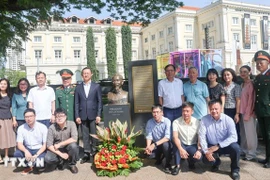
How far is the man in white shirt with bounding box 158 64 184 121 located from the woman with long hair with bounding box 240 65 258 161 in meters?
1.12

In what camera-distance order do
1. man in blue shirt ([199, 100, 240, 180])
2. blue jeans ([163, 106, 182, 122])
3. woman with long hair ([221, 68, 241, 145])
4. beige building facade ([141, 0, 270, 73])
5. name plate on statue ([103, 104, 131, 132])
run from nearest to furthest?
1. man in blue shirt ([199, 100, 240, 180])
2. woman with long hair ([221, 68, 241, 145])
3. blue jeans ([163, 106, 182, 122])
4. name plate on statue ([103, 104, 131, 132])
5. beige building facade ([141, 0, 270, 73])

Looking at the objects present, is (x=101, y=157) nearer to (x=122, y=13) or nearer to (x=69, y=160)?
(x=69, y=160)

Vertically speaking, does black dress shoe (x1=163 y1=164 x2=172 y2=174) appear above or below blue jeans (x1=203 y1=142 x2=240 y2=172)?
below

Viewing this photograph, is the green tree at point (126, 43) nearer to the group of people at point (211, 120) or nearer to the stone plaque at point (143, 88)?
the stone plaque at point (143, 88)

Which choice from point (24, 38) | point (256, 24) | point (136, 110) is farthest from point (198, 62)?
point (256, 24)

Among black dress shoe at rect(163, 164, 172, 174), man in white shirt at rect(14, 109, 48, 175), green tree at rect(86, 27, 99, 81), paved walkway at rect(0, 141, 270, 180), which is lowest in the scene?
paved walkway at rect(0, 141, 270, 180)

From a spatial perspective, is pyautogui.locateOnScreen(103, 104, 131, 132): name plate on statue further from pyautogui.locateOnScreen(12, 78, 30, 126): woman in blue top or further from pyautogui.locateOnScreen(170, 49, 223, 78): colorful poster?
pyautogui.locateOnScreen(170, 49, 223, 78): colorful poster

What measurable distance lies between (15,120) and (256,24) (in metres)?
48.6

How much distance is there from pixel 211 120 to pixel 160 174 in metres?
1.18

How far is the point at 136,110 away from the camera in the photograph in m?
5.57

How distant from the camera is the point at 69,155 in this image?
4.33 metres

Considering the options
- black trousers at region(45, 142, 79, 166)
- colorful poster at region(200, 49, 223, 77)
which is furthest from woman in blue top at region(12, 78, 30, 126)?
colorful poster at region(200, 49, 223, 77)

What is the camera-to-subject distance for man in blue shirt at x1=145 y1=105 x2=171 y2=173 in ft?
13.8

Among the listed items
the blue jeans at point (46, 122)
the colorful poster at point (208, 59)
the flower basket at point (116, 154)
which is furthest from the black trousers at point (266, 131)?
the colorful poster at point (208, 59)
